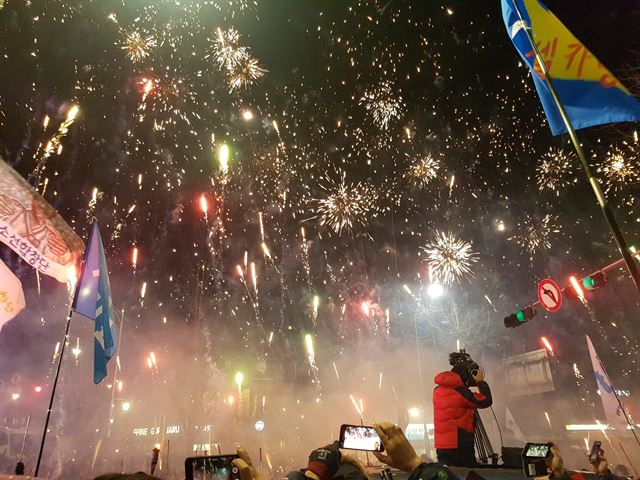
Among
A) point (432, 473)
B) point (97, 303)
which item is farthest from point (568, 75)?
point (97, 303)

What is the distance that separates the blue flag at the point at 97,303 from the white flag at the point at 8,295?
1.08m

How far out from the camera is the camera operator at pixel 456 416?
4383 millimetres

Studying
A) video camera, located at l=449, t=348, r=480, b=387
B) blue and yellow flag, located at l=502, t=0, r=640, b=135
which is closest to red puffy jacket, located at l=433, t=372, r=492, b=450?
video camera, located at l=449, t=348, r=480, b=387

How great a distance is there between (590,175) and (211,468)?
19.2 ft

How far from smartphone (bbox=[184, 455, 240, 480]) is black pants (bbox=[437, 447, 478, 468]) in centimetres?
240

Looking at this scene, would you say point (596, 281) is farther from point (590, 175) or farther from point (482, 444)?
point (482, 444)

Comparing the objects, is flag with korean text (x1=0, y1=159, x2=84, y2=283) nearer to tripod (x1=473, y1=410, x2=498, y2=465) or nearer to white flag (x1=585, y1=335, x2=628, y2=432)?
tripod (x1=473, y1=410, x2=498, y2=465)

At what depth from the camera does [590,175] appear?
5559 mm

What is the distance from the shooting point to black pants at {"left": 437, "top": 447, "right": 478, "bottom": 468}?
432 cm

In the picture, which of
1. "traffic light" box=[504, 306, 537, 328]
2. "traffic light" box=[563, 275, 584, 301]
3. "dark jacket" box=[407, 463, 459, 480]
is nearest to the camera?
"dark jacket" box=[407, 463, 459, 480]

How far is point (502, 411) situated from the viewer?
28312mm

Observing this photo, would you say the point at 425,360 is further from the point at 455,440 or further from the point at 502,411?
the point at 455,440

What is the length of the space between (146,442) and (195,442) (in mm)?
6729

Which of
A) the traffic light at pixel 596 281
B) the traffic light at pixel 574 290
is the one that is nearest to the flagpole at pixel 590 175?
the traffic light at pixel 596 281
